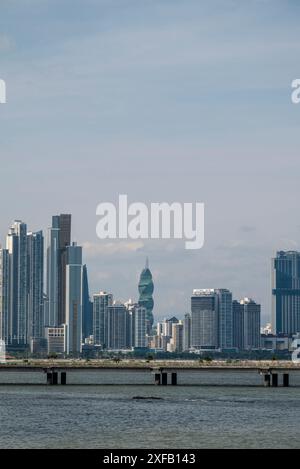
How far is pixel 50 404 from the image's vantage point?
152750mm

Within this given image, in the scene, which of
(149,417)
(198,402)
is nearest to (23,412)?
(149,417)

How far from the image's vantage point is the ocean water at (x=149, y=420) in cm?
10376

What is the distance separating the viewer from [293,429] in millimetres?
117750

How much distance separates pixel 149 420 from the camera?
12481 cm

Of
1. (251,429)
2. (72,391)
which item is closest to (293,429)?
(251,429)

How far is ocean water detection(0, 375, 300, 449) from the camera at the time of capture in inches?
4085
